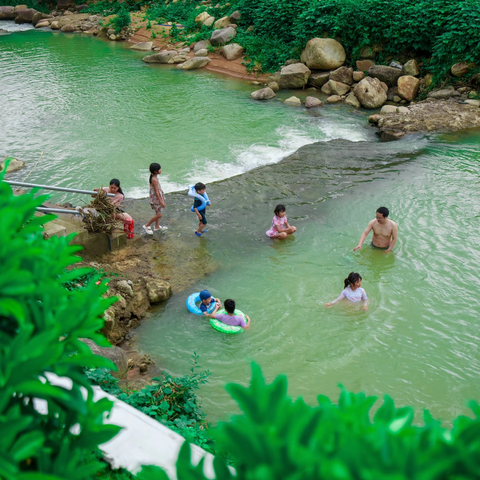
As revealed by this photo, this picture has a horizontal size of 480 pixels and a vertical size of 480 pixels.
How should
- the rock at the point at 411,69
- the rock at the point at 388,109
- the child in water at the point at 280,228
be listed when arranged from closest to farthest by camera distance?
1. the child in water at the point at 280,228
2. the rock at the point at 388,109
3. the rock at the point at 411,69

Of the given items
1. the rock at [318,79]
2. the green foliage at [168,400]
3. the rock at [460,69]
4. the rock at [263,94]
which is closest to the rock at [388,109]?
the rock at [460,69]

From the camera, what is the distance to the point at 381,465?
1423 mm

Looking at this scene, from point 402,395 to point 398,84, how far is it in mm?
13684

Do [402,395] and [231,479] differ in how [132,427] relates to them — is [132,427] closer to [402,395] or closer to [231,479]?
[231,479]

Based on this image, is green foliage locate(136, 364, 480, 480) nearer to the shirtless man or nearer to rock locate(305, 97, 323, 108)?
the shirtless man

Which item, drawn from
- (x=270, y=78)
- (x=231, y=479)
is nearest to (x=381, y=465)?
(x=231, y=479)

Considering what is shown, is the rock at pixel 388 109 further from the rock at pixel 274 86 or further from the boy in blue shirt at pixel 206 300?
the boy in blue shirt at pixel 206 300

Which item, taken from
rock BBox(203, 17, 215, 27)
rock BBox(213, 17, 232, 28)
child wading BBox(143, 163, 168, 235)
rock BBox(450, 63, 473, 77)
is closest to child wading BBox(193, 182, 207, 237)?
child wading BBox(143, 163, 168, 235)

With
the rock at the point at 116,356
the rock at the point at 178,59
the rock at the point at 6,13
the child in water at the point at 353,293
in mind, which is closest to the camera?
the rock at the point at 116,356

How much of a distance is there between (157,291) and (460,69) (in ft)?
46.0

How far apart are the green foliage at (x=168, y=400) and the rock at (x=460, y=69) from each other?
603 inches

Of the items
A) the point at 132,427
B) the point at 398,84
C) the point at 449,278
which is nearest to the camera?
the point at 132,427

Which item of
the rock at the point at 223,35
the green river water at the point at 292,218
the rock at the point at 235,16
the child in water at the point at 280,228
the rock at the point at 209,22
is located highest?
the rock at the point at 235,16

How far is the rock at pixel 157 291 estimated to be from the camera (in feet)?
24.7
